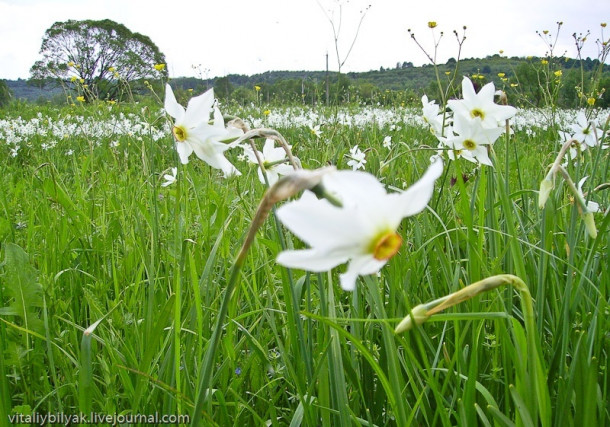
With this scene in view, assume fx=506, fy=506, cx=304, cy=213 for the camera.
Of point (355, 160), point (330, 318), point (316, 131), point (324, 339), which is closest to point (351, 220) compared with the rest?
point (330, 318)

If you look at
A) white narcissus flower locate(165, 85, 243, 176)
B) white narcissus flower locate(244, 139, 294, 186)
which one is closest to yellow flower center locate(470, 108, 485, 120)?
white narcissus flower locate(244, 139, 294, 186)

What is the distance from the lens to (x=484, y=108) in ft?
4.75

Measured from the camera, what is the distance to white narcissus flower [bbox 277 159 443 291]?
46cm

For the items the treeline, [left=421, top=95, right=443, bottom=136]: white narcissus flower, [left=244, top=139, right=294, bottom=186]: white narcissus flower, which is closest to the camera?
[left=244, top=139, right=294, bottom=186]: white narcissus flower

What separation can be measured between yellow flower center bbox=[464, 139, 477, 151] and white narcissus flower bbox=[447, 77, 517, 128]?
0.06 metres

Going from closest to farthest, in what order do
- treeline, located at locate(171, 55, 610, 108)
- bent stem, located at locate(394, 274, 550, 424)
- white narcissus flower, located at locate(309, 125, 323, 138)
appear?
1. bent stem, located at locate(394, 274, 550, 424)
2. treeline, located at locate(171, 55, 610, 108)
3. white narcissus flower, located at locate(309, 125, 323, 138)

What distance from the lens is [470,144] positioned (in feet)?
4.75

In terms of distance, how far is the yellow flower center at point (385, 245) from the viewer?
1.71 feet

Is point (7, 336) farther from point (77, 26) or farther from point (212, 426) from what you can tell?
→ point (77, 26)

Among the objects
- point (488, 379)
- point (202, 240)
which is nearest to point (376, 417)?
point (488, 379)

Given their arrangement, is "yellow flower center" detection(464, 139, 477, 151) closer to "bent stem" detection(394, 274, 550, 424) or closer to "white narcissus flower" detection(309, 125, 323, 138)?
"bent stem" detection(394, 274, 550, 424)

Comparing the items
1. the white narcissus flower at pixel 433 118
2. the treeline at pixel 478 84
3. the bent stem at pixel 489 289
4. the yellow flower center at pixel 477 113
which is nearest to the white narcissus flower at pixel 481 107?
the yellow flower center at pixel 477 113

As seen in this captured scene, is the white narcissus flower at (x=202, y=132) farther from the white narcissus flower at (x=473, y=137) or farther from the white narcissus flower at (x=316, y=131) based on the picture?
the white narcissus flower at (x=316, y=131)

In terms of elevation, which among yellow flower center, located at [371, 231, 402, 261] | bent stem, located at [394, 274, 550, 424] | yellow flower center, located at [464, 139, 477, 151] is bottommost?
bent stem, located at [394, 274, 550, 424]
